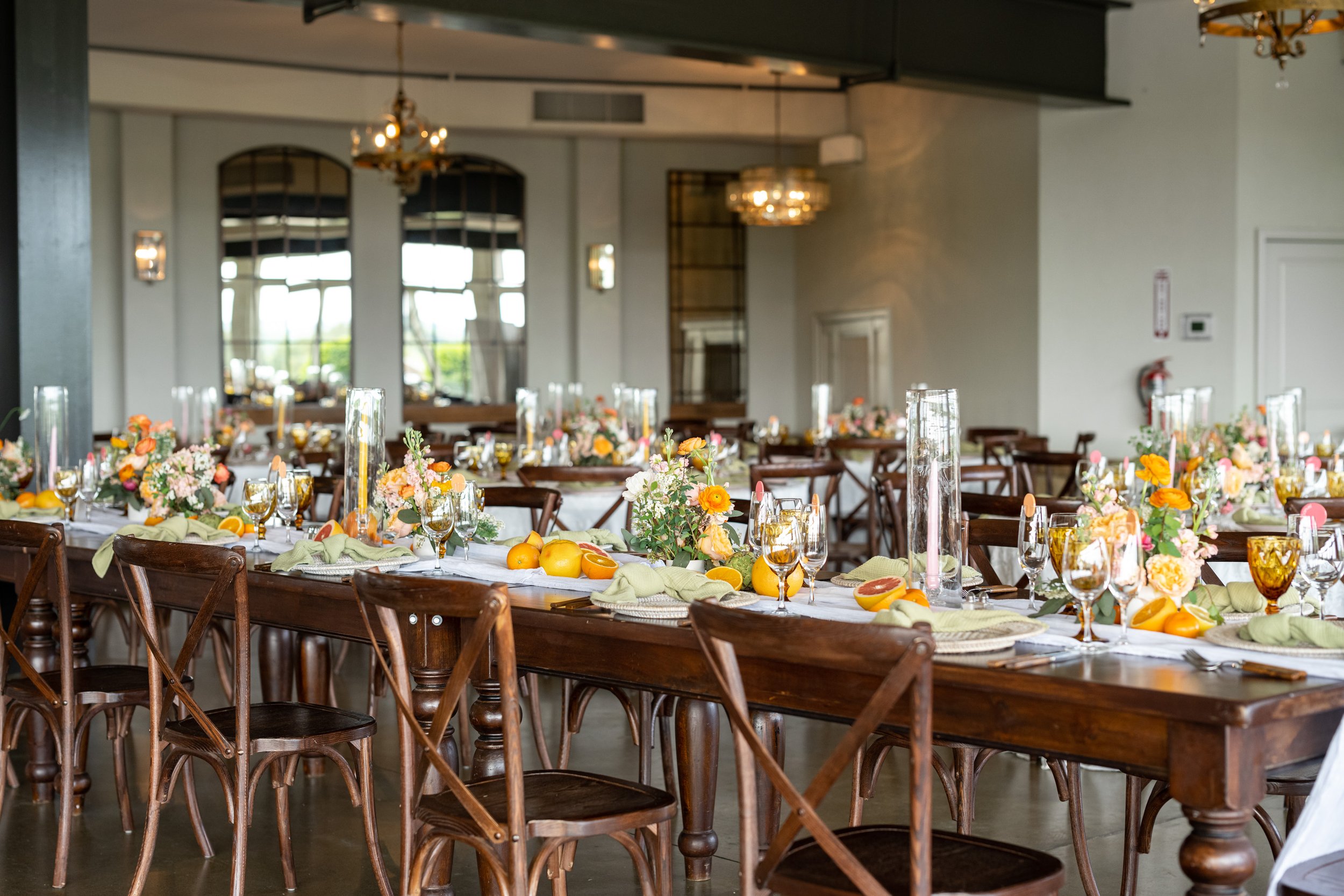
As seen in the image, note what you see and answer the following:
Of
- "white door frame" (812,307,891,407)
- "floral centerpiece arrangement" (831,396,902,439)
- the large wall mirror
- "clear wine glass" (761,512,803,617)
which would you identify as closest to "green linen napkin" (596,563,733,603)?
"clear wine glass" (761,512,803,617)

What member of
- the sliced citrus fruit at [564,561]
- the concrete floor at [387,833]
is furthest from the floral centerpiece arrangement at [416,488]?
the concrete floor at [387,833]

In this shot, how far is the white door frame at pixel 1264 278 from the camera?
31.4 feet

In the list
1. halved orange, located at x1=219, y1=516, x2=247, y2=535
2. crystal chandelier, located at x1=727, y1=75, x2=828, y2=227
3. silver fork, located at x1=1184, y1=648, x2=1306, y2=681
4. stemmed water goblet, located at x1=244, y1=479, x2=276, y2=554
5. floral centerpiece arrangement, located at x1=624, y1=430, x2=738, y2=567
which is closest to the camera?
silver fork, located at x1=1184, y1=648, x2=1306, y2=681

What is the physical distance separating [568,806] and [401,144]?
7.57 metres

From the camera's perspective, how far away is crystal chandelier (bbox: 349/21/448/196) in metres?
9.38

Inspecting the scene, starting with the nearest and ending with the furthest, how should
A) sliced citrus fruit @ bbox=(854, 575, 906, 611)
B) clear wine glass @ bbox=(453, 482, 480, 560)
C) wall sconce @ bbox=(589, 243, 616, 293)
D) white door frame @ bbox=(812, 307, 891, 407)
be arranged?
sliced citrus fruit @ bbox=(854, 575, 906, 611)
clear wine glass @ bbox=(453, 482, 480, 560)
white door frame @ bbox=(812, 307, 891, 407)
wall sconce @ bbox=(589, 243, 616, 293)

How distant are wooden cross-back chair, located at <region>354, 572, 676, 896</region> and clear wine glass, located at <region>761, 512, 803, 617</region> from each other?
1.49ft

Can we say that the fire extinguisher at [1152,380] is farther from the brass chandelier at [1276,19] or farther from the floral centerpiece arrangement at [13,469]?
the floral centerpiece arrangement at [13,469]

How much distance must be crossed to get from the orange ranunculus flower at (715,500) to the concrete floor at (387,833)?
96 cm

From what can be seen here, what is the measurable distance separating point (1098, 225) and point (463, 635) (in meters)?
8.39

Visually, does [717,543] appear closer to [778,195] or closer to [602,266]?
[778,195]

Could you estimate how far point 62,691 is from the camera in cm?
366

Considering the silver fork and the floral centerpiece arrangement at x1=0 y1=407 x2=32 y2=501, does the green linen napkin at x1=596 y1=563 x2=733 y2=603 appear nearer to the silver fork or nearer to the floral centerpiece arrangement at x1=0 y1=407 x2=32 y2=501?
the silver fork

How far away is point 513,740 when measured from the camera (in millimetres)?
2398
